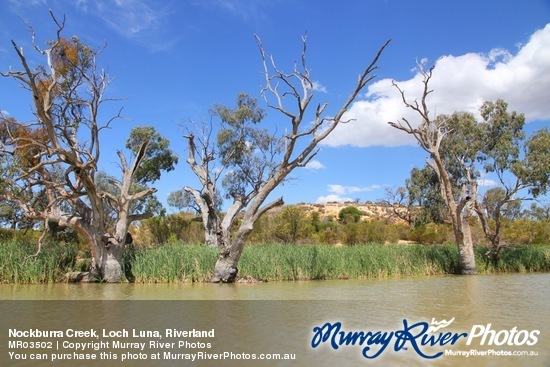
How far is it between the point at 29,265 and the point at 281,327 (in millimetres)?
11085

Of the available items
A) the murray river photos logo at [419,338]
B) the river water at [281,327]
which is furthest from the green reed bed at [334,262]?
the murray river photos logo at [419,338]

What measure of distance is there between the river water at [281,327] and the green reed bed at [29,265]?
3983mm

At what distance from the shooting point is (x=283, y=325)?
6730 mm

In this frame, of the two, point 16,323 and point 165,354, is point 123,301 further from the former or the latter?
point 165,354

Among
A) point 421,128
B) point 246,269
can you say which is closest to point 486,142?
point 421,128

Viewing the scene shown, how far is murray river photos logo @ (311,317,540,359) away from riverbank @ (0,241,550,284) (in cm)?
899

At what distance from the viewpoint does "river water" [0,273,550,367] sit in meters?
4.99

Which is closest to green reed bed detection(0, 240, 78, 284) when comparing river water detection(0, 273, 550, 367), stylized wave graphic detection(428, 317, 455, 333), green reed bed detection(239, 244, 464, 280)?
river water detection(0, 273, 550, 367)

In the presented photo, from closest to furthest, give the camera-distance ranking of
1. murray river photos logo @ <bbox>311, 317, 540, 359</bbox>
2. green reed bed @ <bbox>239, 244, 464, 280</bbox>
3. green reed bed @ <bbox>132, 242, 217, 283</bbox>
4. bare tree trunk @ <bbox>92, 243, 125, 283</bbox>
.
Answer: murray river photos logo @ <bbox>311, 317, 540, 359</bbox>
green reed bed @ <bbox>132, 242, 217, 283</bbox>
bare tree trunk @ <bbox>92, 243, 125, 283</bbox>
green reed bed @ <bbox>239, 244, 464, 280</bbox>

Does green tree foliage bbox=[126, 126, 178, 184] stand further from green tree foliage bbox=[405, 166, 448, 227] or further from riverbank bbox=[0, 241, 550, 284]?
green tree foliage bbox=[405, 166, 448, 227]

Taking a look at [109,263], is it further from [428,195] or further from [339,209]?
[339,209]

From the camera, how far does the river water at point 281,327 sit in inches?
197

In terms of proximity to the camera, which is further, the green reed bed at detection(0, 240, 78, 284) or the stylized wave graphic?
the green reed bed at detection(0, 240, 78, 284)

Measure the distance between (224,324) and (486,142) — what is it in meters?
21.1
